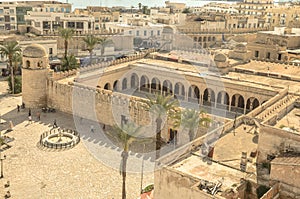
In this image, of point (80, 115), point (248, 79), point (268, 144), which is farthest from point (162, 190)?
point (248, 79)

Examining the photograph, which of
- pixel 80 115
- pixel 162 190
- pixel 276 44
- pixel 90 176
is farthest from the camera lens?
pixel 276 44

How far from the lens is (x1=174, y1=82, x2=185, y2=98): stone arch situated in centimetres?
4058

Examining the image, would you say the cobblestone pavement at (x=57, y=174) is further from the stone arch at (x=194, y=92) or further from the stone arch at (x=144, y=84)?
the stone arch at (x=144, y=84)

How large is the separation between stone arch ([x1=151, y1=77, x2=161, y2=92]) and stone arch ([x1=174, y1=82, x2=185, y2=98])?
224 cm

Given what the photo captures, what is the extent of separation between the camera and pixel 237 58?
156 feet

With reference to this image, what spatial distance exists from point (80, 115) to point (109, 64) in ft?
35.9

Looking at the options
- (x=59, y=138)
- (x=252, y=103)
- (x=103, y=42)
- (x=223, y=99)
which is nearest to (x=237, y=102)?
(x=223, y=99)

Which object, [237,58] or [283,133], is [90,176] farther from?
[237,58]

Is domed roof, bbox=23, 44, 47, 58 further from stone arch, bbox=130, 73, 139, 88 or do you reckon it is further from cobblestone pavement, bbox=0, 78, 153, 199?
stone arch, bbox=130, 73, 139, 88

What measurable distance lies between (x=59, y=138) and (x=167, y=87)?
16261 mm

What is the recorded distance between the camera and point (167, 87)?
4181cm

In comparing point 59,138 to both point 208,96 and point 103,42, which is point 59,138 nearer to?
point 208,96

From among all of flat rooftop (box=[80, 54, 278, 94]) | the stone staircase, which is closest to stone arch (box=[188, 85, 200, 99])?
flat rooftop (box=[80, 54, 278, 94])

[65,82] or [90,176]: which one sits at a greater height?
[65,82]
